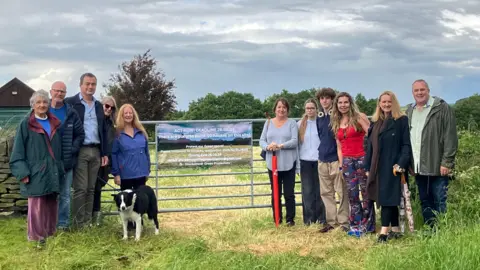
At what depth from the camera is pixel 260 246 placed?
6.40 m

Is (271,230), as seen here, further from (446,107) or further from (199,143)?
(446,107)

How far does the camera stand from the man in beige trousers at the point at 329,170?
6.80m

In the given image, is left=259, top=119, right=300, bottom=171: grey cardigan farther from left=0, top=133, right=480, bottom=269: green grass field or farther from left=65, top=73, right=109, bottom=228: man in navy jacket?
left=65, top=73, right=109, bottom=228: man in navy jacket

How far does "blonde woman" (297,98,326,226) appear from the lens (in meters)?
7.13

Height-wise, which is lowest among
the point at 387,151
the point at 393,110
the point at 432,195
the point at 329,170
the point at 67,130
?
the point at 432,195

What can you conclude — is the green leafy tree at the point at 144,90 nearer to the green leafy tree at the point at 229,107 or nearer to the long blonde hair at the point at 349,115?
the green leafy tree at the point at 229,107

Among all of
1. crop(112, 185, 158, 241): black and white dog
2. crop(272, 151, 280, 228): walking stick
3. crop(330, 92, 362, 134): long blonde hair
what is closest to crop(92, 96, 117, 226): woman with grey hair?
crop(112, 185, 158, 241): black and white dog

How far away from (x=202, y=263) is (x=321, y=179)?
2359mm

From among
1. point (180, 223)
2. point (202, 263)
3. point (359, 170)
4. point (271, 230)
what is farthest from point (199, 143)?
point (202, 263)

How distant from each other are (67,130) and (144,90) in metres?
26.1

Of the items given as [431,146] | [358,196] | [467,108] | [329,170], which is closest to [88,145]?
[329,170]

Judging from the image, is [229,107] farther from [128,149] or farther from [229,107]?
[128,149]

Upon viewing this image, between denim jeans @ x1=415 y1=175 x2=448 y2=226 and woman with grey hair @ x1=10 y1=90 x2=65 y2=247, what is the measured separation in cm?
435

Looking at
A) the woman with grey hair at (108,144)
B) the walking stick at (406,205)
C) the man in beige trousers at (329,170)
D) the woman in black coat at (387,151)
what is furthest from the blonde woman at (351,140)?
the woman with grey hair at (108,144)
